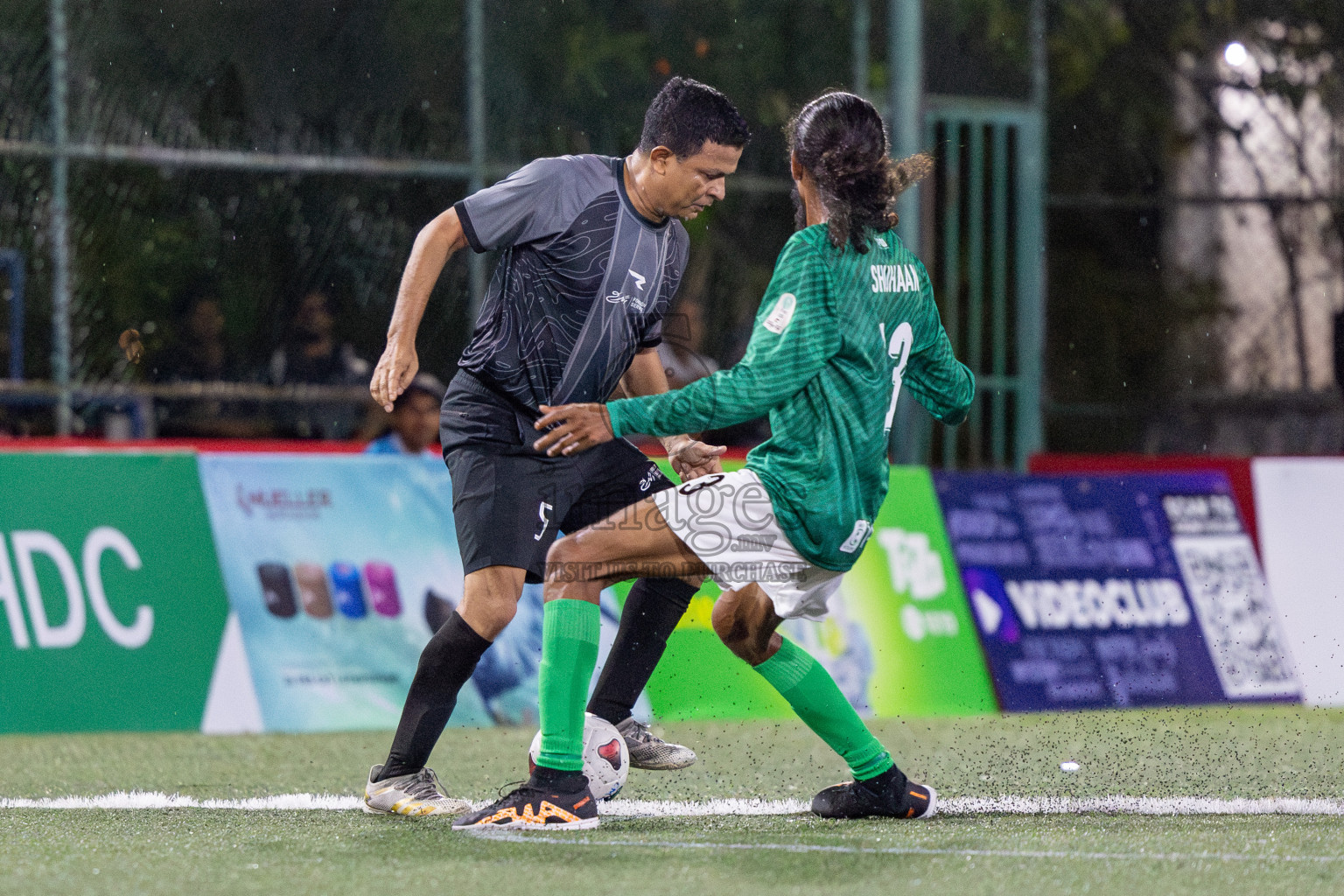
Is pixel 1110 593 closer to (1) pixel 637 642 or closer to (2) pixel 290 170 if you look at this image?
(1) pixel 637 642

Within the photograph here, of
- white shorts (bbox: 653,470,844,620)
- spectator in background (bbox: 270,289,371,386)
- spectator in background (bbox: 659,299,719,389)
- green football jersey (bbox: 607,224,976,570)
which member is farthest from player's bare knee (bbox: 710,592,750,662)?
spectator in background (bbox: 270,289,371,386)

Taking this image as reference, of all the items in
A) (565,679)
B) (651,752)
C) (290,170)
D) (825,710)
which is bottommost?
(651,752)

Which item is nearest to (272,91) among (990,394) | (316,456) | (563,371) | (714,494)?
(316,456)

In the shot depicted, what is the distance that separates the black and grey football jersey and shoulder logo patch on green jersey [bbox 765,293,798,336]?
2.38 ft

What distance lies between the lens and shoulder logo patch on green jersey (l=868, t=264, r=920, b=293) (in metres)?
4.45

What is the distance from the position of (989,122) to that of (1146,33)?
4.04 ft

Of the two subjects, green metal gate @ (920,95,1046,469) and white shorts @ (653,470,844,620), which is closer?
white shorts @ (653,470,844,620)

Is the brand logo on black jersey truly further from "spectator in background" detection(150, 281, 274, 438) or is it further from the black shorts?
"spectator in background" detection(150, 281, 274, 438)

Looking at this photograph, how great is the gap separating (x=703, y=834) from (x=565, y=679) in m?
0.51

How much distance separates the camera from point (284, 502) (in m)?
7.54

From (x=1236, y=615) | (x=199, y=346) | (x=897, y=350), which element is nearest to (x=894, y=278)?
(x=897, y=350)

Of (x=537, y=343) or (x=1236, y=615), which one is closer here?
(x=537, y=343)

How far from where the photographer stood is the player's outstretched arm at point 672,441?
5012 mm

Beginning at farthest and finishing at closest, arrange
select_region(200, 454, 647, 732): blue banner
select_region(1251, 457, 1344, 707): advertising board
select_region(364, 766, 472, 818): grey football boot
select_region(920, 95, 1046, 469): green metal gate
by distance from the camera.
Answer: select_region(920, 95, 1046, 469): green metal gate
select_region(1251, 457, 1344, 707): advertising board
select_region(200, 454, 647, 732): blue banner
select_region(364, 766, 472, 818): grey football boot
